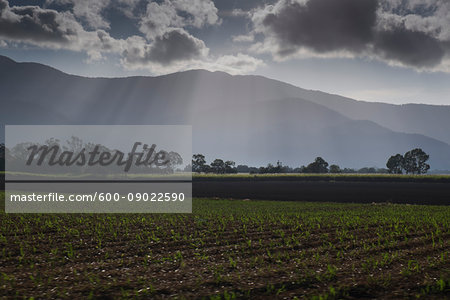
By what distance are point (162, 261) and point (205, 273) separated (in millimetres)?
2696

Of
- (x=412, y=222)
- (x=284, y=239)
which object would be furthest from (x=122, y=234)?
(x=412, y=222)

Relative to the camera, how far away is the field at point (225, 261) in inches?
476

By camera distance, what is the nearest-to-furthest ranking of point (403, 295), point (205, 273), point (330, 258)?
point (403, 295)
point (205, 273)
point (330, 258)

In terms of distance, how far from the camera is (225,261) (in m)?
16.0

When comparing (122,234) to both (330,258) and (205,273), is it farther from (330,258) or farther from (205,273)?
(330,258)

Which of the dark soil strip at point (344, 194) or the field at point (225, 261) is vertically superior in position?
the field at point (225, 261)

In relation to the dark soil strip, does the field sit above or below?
above

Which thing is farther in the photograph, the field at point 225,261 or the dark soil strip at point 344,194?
the dark soil strip at point 344,194

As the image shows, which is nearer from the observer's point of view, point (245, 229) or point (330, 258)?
point (330, 258)

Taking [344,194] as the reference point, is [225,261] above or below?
above

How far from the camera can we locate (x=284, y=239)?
68.1 ft

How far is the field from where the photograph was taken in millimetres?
12102

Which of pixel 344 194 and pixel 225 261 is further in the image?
pixel 344 194

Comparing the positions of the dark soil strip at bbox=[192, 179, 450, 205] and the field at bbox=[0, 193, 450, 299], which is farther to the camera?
the dark soil strip at bbox=[192, 179, 450, 205]
